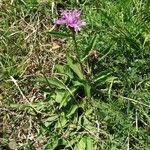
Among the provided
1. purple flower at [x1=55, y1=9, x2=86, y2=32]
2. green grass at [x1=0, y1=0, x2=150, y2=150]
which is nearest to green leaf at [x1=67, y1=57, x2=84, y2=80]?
green grass at [x1=0, y1=0, x2=150, y2=150]

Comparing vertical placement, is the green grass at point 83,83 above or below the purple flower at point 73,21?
below

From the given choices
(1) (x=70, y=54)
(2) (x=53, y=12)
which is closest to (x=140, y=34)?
(1) (x=70, y=54)

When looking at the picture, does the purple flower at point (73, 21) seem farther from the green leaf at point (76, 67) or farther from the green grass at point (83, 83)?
the green leaf at point (76, 67)

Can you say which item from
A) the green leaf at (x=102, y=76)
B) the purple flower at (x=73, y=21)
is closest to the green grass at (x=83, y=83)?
the green leaf at (x=102, y=76)

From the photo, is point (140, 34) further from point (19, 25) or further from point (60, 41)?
point (19, 25)

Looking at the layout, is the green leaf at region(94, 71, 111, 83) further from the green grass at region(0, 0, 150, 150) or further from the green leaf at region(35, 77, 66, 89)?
the green leaf at region(35, 77, 66, 89)

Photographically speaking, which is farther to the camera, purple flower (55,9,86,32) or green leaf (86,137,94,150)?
green leaf (86,137,94,150)

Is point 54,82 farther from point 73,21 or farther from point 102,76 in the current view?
point 73,21

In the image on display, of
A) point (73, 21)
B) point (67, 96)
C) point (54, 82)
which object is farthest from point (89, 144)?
point (73, 21)
